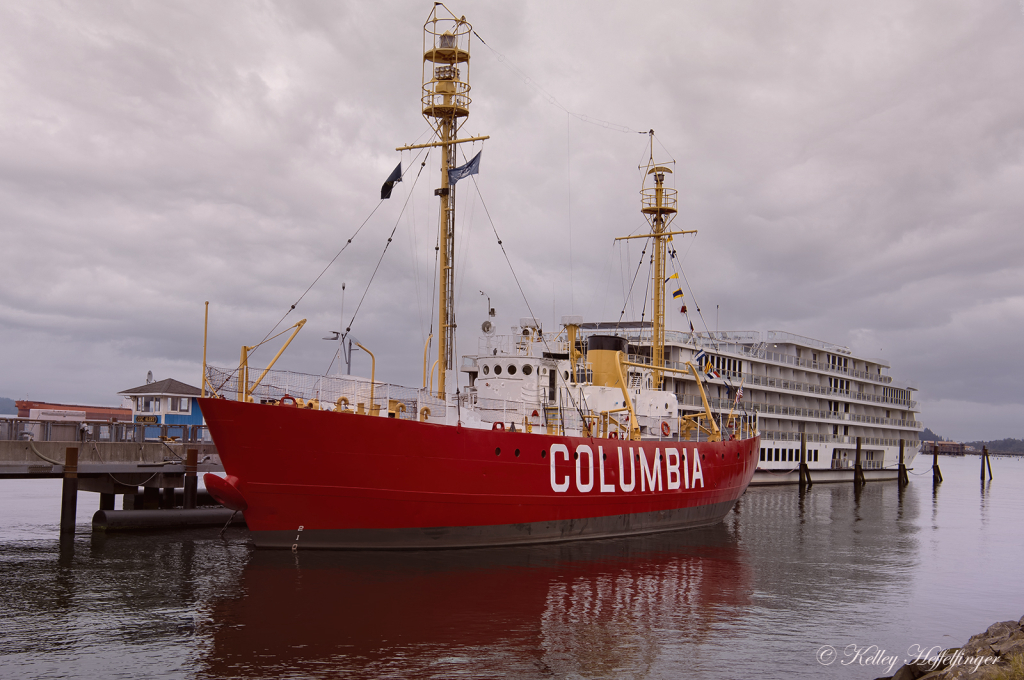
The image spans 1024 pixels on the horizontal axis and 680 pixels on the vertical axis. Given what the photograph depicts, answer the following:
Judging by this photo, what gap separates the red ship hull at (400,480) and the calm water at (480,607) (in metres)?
0.58

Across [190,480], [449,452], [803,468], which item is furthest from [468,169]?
[803,468]

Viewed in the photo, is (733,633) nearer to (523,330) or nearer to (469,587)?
(469,587)

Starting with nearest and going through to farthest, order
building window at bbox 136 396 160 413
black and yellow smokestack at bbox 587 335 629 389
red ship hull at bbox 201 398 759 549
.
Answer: red ship hull at bbox 201 398 759 549
black and yellow smokestack at bbox 587 335 629 389
building window at bbox 136 396 160 413

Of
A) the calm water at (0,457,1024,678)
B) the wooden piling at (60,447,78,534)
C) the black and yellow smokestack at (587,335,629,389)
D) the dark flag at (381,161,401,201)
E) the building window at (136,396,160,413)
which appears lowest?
the calm water at (0,457,1024,678)

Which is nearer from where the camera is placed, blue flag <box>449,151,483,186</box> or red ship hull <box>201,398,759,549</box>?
red ship hull <box>201,398,759,549</box>

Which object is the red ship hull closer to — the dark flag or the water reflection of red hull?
the water reflection of red hull

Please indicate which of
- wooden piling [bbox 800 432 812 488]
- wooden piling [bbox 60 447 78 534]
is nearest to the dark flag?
wooden piling [bbox 60 447 78 534]

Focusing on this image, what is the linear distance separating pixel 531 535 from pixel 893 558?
10.9 meters

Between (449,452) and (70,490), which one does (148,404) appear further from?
(449,452)

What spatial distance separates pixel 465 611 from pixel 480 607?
1.45ft

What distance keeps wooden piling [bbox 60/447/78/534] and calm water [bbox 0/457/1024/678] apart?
53 centimetres

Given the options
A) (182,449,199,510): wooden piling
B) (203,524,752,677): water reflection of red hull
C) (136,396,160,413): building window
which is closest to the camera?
(203,524,752,677): water reflection of red hull

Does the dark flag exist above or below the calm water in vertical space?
above

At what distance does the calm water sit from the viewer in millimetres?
11516
